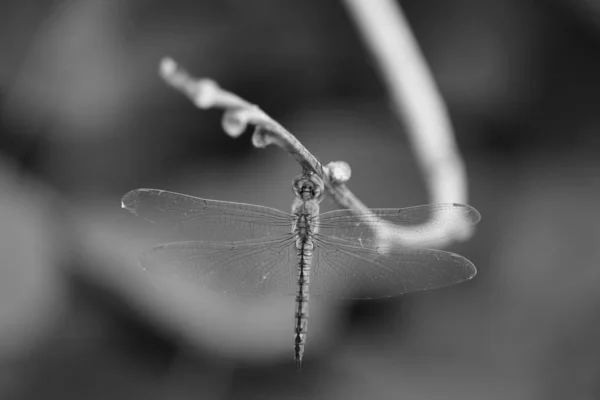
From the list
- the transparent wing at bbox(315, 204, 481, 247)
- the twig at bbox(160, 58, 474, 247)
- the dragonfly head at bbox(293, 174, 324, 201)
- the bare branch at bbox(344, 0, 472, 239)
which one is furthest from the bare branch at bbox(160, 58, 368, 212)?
the bare branch at bbox(344, 0, 472, 239)

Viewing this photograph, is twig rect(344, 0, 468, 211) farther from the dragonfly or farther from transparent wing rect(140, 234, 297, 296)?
transparent wing rect(140, 234, 297, 296)

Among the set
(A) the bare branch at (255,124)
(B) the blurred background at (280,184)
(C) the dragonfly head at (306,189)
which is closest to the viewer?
(A) the bare branch at (255,124)

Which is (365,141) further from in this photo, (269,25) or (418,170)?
(269,25)

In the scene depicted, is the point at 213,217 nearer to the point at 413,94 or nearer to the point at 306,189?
the point at 306,189

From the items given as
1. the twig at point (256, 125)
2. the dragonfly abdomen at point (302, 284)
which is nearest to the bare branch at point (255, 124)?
the twig at point (256, 125)

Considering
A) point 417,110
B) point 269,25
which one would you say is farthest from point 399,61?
point 269,25

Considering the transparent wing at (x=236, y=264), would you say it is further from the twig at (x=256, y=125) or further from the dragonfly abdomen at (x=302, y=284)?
the twig at (x=256, y=125)
